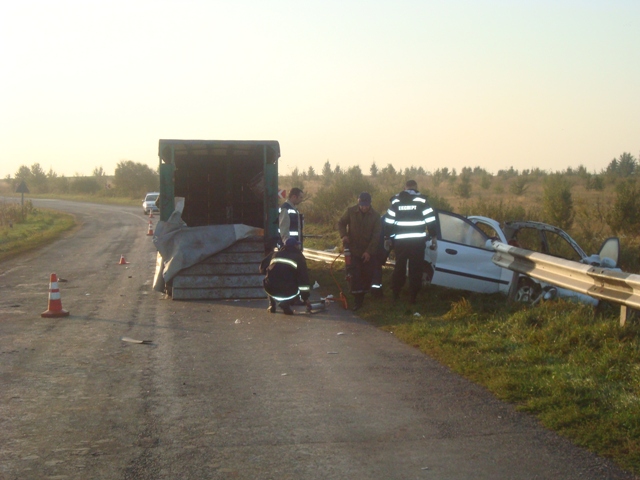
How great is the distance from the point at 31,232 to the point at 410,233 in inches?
1002

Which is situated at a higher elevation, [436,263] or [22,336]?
[436,263]

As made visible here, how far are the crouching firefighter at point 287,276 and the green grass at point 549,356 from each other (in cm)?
107

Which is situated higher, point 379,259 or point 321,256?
point 379,259

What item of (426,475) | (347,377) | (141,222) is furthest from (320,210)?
(426,475)

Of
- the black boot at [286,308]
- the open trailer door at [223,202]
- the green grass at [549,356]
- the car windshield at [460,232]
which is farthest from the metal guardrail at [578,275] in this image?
the open trailer door at [223,202]

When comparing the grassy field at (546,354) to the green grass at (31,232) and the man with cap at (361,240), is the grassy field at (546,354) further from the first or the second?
the green grass at (31,232)

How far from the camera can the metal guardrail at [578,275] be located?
25.4ft

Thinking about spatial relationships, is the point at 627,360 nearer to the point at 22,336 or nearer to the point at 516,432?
the point at 516,432

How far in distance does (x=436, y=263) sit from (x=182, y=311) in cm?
413

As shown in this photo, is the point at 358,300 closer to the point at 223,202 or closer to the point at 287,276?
the point at 287,276

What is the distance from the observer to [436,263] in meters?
12.1

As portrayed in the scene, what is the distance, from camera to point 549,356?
303 inches

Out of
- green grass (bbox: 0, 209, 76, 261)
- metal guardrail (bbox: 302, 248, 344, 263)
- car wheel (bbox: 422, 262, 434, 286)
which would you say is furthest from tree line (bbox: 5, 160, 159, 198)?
car wheel (bbox: 422, 262, 434, 286)

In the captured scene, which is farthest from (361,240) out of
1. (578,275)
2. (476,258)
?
(578,275)
